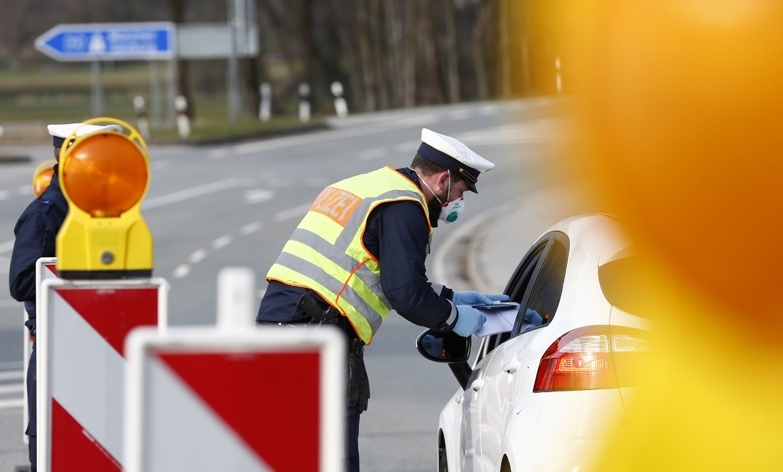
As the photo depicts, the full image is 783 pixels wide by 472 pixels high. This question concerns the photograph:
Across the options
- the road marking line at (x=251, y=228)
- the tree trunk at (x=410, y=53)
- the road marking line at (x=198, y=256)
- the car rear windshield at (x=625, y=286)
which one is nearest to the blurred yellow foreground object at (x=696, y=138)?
the car rear windshield at (x=625, y=286)

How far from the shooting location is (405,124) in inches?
1390

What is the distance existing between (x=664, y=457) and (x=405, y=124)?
31.6m

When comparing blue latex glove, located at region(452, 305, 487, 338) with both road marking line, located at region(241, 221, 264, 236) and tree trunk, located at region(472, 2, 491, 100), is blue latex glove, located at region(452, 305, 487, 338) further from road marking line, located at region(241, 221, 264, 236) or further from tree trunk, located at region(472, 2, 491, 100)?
tree trunk, located at region(472, 2, 491, 100)

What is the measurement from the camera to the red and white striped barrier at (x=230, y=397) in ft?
9.37

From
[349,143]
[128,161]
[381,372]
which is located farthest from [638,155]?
[349,143]

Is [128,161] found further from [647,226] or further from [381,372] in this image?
[381,372]

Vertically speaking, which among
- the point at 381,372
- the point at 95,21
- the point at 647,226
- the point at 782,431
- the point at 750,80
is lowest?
the point at 381,372

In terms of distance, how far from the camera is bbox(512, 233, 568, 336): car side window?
488 centimetres

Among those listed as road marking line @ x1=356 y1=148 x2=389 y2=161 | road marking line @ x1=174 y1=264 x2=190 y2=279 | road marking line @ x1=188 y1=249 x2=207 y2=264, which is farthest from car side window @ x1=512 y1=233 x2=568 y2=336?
road marking line @ x1=356 y1=148 x2=389 y2=161

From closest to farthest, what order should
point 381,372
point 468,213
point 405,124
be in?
point 381,372 → point 468,213 → point 405,124

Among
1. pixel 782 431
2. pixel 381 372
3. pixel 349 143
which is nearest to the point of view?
pixel 782 431

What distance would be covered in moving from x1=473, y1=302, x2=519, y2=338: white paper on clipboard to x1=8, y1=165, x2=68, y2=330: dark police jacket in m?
1.84

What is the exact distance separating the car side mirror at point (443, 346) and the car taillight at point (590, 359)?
3.30ft

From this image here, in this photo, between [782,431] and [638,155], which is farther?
[782,431]
